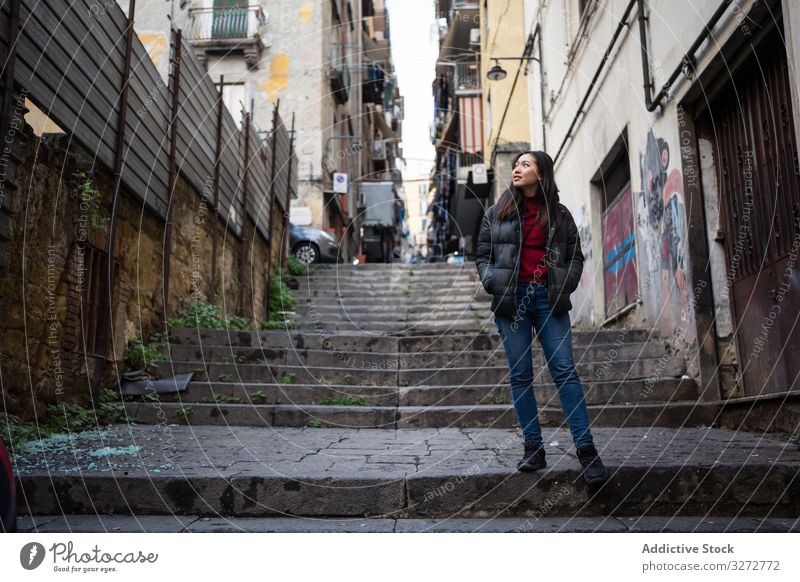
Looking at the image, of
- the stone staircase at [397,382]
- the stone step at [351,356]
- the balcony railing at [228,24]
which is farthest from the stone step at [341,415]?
the balcony railing at [228,24]

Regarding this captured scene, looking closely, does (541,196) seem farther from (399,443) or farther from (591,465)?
(399,443)

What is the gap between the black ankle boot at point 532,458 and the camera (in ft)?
10.8

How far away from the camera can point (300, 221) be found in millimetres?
17625

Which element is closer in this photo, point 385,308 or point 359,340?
point 359,340

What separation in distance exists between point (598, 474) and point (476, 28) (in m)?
21.7

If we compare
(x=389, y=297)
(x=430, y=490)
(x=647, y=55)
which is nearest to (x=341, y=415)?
(x=430, y=490)

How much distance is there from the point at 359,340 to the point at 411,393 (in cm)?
144

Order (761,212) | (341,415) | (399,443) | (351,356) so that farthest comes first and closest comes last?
(351,356), (341,415), (761,212), (399,443)

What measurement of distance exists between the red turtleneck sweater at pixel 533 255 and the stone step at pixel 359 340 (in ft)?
10.3

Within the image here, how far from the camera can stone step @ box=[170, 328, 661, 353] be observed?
21.8 feet

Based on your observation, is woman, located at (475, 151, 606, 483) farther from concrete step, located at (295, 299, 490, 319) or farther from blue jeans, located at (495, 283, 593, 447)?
concrete step, located at (295, 299, 490, 319)

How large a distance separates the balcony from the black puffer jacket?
15891mm

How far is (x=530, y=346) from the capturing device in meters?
3.45

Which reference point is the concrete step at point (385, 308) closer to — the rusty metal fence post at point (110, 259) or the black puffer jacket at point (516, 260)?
the rusty metal fence post at point (110, 259)
